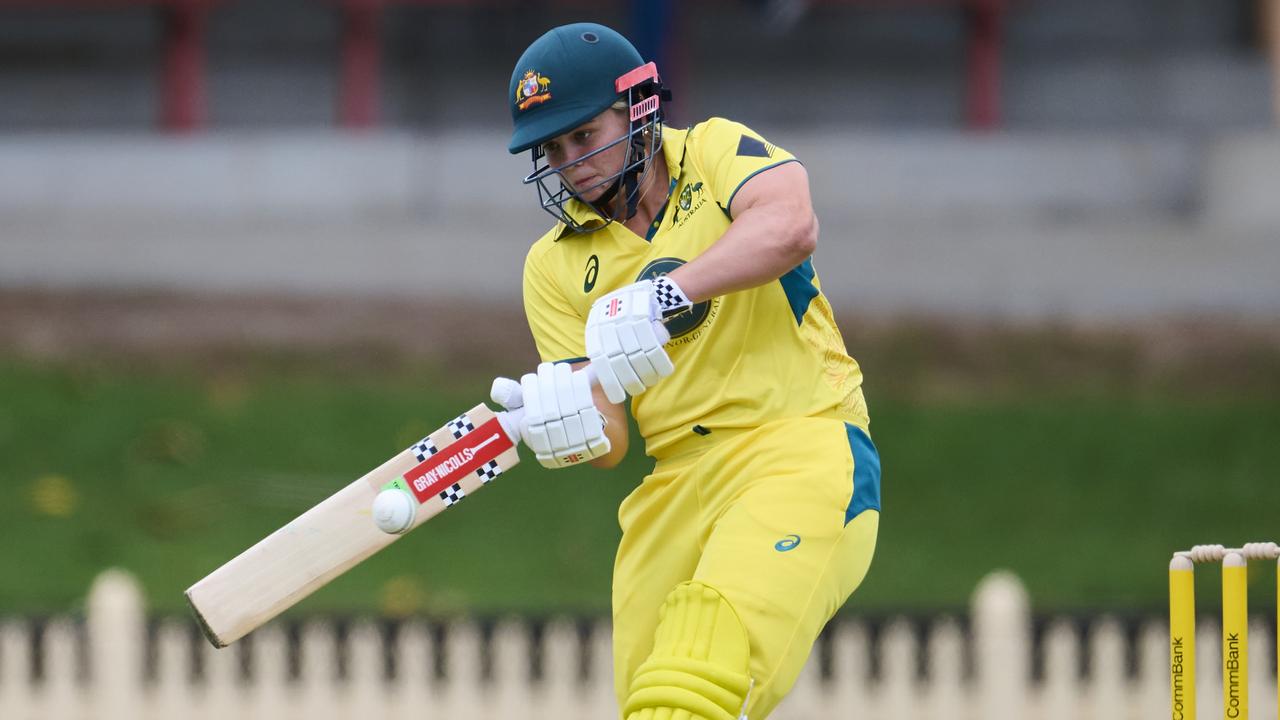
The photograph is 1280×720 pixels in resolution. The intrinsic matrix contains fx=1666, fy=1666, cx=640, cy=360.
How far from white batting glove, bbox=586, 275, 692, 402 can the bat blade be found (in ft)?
1.36

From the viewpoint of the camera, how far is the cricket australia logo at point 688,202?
352 cm

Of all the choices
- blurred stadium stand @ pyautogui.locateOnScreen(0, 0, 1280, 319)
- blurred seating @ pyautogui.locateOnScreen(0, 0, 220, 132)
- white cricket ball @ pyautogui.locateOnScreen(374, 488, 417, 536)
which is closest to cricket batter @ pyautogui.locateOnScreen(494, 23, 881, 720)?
white cricket ball @ pyautogui.locateOnScreen(374, 488, 417, 536)

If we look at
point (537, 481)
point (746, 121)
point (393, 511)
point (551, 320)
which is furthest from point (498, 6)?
point (393, 511)

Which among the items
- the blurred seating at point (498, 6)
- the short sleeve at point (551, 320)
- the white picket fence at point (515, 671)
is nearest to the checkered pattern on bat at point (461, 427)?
the short sleeve at point (551, 320)

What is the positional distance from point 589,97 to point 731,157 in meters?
0.32

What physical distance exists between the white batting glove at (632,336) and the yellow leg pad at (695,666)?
41 cm

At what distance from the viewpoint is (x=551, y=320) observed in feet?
12.3

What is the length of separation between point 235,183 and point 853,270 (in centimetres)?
539

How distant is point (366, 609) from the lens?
8.32 metres

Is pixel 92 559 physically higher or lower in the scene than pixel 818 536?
higher

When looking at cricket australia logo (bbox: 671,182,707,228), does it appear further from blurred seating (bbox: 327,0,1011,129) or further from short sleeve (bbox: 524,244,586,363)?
blurred seating (bbox: 327,0,1011,129)

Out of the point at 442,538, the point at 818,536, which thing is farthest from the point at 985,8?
the point at 818,536

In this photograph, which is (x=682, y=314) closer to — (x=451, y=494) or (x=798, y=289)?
(x=798, y=289)

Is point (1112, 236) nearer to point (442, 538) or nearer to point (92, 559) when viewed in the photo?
point (442, 538)
